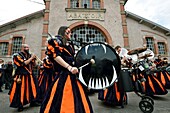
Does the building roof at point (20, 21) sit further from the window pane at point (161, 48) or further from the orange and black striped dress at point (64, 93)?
the orange and black striped dress at point (64, 93)

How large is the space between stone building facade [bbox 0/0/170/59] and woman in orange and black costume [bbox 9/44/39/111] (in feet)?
27.8

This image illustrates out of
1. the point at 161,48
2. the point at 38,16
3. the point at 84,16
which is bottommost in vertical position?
the point at 161,48

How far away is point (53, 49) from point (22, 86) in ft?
7.39

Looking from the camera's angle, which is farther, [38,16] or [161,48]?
[161,48]

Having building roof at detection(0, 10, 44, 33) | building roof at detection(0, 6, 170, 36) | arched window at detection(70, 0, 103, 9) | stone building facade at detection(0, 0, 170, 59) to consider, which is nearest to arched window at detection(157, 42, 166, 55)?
stone building facade at detection(0, 0, 170, 59)

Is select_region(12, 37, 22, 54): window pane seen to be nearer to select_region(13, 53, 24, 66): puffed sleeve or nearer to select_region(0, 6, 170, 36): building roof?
select_region(0, 6, 170, 36): building roof

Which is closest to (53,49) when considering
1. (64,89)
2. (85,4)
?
(64,89)

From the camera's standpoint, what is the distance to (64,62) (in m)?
1.78

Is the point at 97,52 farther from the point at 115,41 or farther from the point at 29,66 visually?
the point at 115,41

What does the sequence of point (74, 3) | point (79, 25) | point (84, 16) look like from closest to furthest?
point (79, 25) < point (84, 16) < point (74, 3)

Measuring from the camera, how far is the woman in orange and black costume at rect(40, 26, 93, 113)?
1.68m

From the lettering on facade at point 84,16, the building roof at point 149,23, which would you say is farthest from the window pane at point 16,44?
the building roof at point 149,23

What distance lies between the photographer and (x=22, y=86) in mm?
3553

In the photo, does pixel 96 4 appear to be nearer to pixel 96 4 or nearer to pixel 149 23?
pixel 96 4
